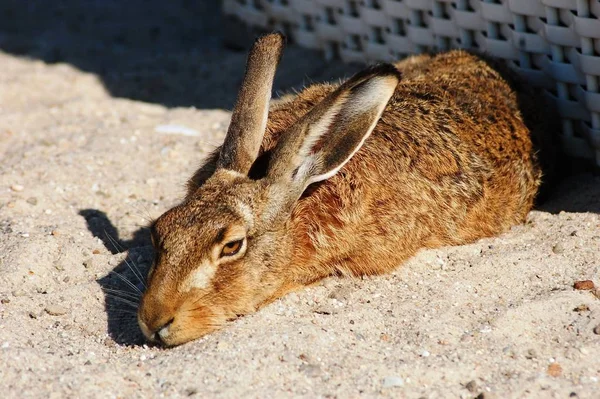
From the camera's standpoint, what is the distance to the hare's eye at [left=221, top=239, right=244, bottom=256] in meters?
4.58

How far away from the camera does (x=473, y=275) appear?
5125 millimetres

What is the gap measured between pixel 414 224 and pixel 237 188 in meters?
1.14

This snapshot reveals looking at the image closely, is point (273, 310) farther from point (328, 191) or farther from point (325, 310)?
point (328, 191)

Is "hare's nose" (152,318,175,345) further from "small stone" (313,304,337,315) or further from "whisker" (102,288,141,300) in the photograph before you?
"small stone" (313,304,337,315)

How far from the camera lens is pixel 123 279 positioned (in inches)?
202

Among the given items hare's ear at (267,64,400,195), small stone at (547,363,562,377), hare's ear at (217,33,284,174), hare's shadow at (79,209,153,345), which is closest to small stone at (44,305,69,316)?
hare's shadow at (79,209,153,345)

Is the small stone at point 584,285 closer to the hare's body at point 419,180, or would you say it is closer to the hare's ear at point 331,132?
the hare's body at point 419,180

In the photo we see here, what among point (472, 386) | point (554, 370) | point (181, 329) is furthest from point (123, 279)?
point (554, 370)

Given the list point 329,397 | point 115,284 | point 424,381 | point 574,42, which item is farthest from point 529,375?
point 574,42

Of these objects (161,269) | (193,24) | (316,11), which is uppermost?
(161,269)

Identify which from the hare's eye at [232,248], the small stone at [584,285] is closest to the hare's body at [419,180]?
the hare's eye at [232,248]

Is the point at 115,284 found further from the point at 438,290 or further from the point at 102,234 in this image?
the point at 438,290

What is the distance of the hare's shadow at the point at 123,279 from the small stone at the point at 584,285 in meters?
2.34

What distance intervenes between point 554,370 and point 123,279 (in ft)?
7.92
